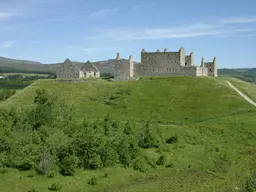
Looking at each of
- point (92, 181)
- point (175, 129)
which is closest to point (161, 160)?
point (92, 181)

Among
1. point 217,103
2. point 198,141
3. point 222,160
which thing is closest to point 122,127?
point 198,141

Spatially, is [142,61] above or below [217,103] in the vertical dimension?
above

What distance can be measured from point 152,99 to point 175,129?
23.1 metres

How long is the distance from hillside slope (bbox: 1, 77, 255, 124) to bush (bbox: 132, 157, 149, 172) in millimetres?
26056

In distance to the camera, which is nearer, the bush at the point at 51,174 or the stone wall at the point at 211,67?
the bush at the point at 51,174

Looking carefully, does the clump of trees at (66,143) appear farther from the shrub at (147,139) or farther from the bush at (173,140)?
the bush at (173,140)

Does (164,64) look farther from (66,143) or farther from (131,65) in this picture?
(66,143)

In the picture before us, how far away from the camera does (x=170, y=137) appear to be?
64.8m

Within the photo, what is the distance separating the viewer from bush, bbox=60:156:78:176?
46750 mm

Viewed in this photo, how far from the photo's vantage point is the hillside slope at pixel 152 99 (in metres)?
82.6

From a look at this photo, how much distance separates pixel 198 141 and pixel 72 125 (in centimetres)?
1932

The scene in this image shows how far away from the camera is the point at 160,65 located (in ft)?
372

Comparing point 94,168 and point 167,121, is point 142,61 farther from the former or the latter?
point 94,168

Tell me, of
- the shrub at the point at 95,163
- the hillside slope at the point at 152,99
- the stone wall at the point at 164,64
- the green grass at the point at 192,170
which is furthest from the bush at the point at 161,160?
the stone wall at the point at 164,64
